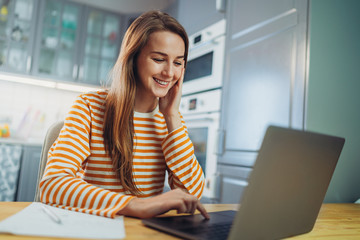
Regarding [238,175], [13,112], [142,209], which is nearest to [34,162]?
[13,112]

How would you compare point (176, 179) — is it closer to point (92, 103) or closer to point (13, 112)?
point (92, 103)

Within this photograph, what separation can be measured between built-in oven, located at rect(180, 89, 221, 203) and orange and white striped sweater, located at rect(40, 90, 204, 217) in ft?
3.21

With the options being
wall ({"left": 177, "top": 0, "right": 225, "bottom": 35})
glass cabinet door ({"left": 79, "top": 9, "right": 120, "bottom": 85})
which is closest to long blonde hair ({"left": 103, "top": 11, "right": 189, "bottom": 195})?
wall ({"left": 177, "top": 0, "right": 225, "bottom": 35})

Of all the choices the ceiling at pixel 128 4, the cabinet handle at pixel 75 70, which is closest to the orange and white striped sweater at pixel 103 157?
the cabinet handle at pixel 75 70

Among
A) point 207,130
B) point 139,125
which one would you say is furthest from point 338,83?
point 139,125

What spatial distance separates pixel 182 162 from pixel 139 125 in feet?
0.65

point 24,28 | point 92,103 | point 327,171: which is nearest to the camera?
point 327,171

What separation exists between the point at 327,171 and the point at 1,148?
9.13 ft

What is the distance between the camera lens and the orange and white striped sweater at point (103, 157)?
0.75 m

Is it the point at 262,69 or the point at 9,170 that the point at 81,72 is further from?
the point at 262,69

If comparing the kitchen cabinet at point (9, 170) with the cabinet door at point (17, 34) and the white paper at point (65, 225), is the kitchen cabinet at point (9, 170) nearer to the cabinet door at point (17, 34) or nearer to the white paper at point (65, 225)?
the cabinet door at point (17, 34)

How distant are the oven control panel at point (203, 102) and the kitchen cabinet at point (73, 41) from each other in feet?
3.63

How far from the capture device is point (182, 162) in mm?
959

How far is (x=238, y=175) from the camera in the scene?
5.82 feet
